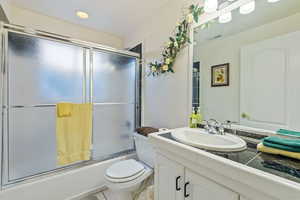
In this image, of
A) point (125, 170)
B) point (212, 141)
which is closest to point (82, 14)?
point (125, 170)

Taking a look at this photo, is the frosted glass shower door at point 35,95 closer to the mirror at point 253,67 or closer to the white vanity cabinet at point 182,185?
the white vanity cabinet at point 182,185

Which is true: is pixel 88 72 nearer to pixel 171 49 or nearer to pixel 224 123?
pixel 171 49

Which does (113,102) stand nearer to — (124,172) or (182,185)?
(124,172)

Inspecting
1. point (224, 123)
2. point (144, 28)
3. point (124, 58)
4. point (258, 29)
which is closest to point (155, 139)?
point (224, 123)

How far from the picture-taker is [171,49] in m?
1.59

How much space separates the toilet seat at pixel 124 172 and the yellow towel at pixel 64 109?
2.51ft

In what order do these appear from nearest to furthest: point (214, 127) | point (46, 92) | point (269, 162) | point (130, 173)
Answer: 1. point (269, 162)
2. point (214, 127)
3. point (130, 173)
4. point (46, 92)

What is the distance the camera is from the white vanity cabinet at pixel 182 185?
67 centimetres

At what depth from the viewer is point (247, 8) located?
3.54 feet

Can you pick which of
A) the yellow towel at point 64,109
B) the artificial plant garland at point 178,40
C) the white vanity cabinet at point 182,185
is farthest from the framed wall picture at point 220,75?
the yellow towel at point 64,109

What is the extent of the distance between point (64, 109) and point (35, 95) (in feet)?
1.02

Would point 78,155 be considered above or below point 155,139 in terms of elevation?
below

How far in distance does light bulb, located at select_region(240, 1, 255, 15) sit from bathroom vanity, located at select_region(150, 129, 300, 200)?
102cm

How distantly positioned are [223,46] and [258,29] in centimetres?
26
